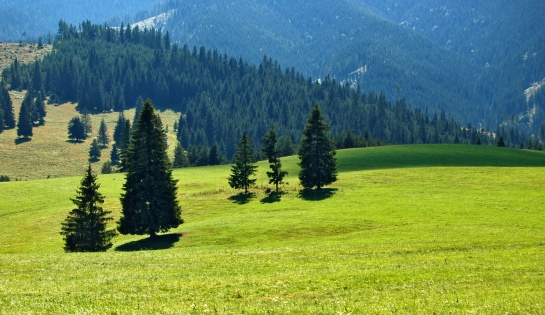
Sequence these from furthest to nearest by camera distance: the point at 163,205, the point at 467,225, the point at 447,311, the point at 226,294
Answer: the point at 163,205 → the point at 467,225 → the point at 226,294 → the point at 447,311

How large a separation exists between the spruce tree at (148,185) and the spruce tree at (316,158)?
35.0m

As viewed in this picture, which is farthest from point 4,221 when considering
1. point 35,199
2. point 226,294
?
point 226,294

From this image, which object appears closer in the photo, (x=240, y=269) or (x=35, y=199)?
(x=240, y=269)

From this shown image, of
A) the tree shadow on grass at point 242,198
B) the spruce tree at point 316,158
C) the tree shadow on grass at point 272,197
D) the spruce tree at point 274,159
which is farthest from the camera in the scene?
the spruce tree at point 274,159

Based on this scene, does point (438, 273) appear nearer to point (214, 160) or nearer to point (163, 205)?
point (163, 205)

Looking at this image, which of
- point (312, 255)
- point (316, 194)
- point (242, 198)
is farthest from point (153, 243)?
point (316, 194)

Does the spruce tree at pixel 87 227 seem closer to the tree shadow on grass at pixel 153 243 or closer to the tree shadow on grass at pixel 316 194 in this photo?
the tree shadow on grass at pixel 153 243

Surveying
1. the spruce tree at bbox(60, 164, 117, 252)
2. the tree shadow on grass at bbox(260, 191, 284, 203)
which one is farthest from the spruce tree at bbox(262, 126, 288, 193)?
the spruce tree at bbox(60, 164, 117, 252)

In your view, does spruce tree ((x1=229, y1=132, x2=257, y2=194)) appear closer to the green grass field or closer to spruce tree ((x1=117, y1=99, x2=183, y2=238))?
the green grass field

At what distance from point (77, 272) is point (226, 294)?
1305 centimetres

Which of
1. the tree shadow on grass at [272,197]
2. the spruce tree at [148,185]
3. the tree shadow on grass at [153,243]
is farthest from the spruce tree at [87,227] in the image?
the tree shadow on grass at [272,197]

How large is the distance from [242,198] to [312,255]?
55507 mm

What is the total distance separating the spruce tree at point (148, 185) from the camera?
67938 millimetres

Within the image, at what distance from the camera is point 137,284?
2812 cm
